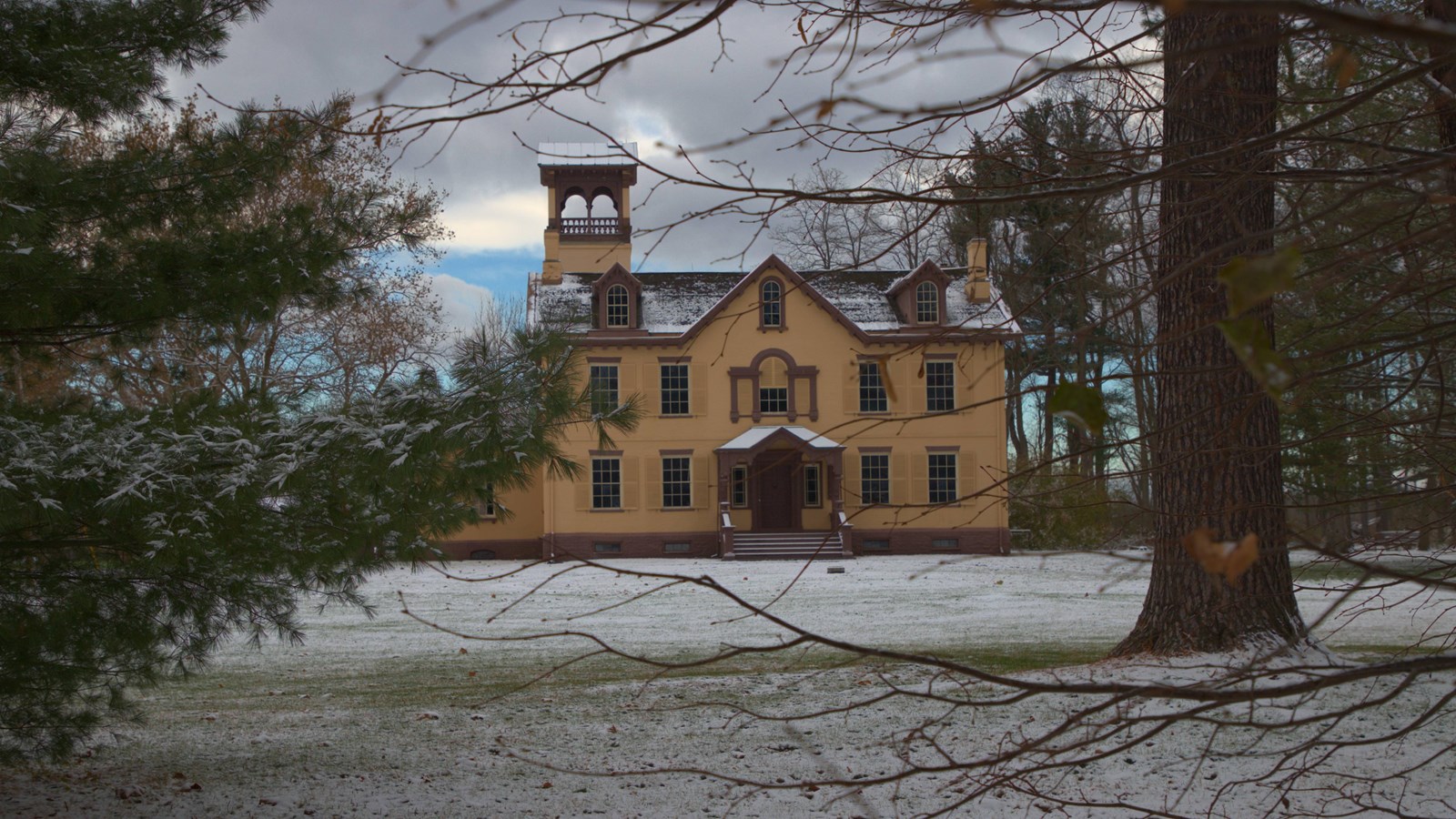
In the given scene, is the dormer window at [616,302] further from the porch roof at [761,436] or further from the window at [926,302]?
the window at [926,302]

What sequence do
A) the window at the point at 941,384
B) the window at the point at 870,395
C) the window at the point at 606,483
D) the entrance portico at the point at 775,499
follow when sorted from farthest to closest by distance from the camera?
1. the window at the point at 606,483
2. the window at the point at 941,384
3. the window at the point at 870,395
4. the entrance portico at the point at 775,499

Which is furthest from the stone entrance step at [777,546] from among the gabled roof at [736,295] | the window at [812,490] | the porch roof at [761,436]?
the gabled roof at [736,295]

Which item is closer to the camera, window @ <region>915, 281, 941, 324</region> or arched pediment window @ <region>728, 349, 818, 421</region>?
arched pediment window @ <region>728, 349, 818, 421</region>

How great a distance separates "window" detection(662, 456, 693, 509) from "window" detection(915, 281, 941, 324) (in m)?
6.61

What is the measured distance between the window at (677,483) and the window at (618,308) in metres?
3.49

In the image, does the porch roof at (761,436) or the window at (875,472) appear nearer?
the porch roof at (761,436)

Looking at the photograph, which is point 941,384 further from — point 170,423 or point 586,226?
point 170,423

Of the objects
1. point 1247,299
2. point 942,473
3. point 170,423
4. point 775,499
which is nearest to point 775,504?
point 775,499

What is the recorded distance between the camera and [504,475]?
534 centimetres

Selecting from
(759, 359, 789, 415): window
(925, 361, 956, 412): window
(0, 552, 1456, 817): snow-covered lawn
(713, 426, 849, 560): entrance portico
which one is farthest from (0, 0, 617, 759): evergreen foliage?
(925, 361, 956, 412): window

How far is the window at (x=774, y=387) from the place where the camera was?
91.3 ft

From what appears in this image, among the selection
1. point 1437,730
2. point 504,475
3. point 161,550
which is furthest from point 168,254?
point 1437,730

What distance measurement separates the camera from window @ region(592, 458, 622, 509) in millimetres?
27625

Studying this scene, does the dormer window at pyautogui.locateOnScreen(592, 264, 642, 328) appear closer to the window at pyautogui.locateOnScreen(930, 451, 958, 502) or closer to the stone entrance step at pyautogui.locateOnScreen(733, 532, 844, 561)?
the stone entrance step at pyautogui.locateOnScreen(733, 532, 844, 561)
